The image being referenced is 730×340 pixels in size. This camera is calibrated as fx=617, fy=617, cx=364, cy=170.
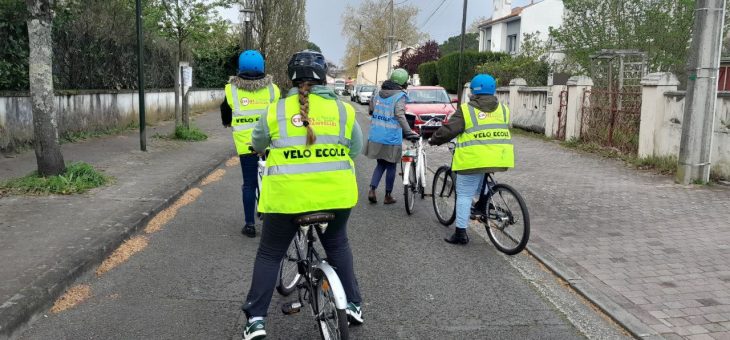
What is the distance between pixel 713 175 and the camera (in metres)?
9.99

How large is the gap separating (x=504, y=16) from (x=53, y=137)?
44982 millimetres

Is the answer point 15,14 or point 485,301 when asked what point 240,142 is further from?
point 15,14

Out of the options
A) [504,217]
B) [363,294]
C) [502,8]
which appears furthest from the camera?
[502,8]

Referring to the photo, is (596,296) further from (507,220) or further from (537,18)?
(537,18)

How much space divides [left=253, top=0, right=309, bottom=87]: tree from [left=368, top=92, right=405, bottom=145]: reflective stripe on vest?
2511 centimetres

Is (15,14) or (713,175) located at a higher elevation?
(15,14)

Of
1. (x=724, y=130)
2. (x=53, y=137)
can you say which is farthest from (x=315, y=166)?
(x=724, y=130)

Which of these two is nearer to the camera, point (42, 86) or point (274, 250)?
Answer: point (274, 250)

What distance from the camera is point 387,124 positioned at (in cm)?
791

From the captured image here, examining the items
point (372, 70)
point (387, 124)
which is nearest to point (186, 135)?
point (387, 124)

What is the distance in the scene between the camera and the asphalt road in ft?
13.5

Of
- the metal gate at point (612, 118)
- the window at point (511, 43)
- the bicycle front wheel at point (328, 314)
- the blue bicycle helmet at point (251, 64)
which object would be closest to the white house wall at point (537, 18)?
the window at point (511, 43)

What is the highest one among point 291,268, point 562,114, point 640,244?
point 562,114

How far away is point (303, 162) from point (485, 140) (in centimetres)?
290
